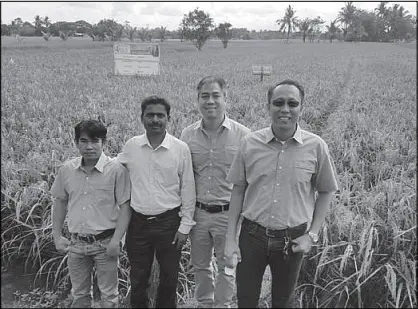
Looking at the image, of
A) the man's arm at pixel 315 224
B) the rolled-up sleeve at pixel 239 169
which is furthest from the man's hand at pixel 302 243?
the rolled-up sleeve at pixel 239 169

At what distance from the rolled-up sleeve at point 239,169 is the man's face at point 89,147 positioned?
2.63 feet

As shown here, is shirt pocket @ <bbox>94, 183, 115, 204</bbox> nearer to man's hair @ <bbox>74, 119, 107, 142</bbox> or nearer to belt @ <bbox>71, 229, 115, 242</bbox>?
belt @ <bbox>71, 229, 115, 242</bbox>

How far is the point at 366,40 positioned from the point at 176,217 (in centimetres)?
7358

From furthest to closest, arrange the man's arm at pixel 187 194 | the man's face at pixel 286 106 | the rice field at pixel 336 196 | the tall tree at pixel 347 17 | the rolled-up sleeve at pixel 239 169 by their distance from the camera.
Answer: the tall tree at pixel 347 17 < the rice field at pixel 336 196 < the man's arm at pixel 187 194 < the rolled-up sleeve at pixel 239 169 < the man's face at pixel 286 106

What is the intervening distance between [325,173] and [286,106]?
389 millimetres

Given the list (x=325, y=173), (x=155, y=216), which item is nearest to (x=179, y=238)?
(x=155, y=216)

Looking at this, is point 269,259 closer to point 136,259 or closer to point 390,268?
point 136,259

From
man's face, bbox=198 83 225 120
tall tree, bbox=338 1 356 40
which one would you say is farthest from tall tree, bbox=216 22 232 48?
man's face, bbox=198 83 225 120

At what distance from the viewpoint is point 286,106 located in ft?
6.13

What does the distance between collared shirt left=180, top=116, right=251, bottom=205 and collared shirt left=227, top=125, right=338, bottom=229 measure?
45 centimetres

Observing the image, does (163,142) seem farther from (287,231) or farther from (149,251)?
(287,231)

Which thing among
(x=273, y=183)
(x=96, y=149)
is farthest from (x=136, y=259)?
(x=273, y=183)

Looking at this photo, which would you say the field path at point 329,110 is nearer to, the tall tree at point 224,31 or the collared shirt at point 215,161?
the collared shirt at point 215,161

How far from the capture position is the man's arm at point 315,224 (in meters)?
1.91
